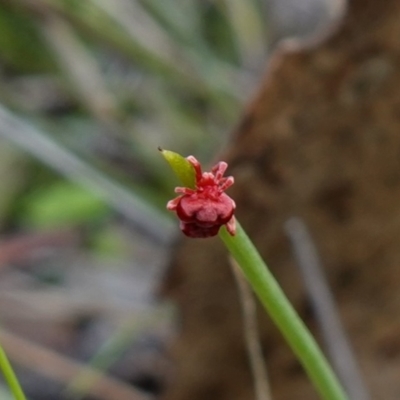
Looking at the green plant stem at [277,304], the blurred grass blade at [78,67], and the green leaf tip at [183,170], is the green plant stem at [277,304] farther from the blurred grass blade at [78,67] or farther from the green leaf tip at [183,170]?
the blurred grass blade at [78,67]

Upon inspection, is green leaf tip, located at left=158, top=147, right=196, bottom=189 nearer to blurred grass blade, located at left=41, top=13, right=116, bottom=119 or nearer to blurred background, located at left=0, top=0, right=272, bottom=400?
blurred background, located at left=0, top=0, right=272, bottom=400

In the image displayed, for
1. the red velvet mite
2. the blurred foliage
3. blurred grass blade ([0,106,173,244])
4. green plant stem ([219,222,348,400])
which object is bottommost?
green plant stem ([219,222,348,400])

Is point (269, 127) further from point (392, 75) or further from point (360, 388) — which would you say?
point (360, 388)

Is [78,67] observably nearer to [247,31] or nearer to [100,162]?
[100,162]

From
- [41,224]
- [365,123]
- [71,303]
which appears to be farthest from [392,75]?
[41,224]

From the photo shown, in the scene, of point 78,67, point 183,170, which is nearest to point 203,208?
point 183,170

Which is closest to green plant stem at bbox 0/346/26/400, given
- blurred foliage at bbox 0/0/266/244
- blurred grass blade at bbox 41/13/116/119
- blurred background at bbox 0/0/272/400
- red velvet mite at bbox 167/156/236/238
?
red velvet mite at bbox 167/156/236/238
